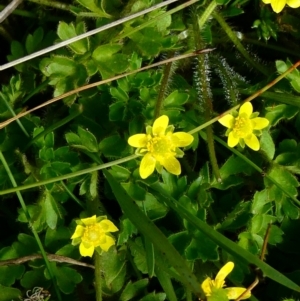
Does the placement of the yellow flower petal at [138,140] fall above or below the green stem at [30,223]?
above

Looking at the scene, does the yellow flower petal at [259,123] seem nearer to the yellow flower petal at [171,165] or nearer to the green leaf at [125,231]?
the yellow flower petal at [171,165]

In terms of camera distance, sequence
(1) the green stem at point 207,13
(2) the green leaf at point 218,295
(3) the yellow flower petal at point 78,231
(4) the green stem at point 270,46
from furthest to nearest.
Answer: (4) the green stem at point 270,46
(1) the green stem at point 207,13
(3) the yellow flower petal at point 78,231
(2) the green leaf at point 218,295

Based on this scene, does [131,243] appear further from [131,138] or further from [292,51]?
[292,51]

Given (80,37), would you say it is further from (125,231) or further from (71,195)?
(125,231)

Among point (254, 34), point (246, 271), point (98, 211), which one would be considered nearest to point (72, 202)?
point (98, 211)

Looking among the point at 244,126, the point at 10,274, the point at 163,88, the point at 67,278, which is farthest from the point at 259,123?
the point at 10,274

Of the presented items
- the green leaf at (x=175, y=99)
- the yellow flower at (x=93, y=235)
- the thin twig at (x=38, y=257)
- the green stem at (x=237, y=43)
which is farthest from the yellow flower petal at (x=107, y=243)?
the green stem at (x=237, y=43)

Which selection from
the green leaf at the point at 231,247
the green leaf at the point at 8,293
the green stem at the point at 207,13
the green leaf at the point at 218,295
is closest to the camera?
the green leaf at the point at 231,247
